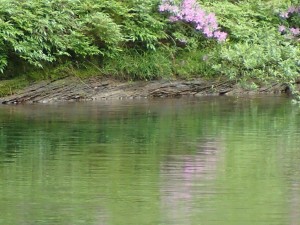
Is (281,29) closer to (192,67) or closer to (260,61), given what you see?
(192,67)

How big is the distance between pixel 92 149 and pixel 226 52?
880 centimetres

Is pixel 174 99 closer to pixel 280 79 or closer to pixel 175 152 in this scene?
pixel 280 79

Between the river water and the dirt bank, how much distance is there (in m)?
2.05

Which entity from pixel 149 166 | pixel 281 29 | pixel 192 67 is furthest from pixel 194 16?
pixel 149 166

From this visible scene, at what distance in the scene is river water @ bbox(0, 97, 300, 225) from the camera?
329 inches

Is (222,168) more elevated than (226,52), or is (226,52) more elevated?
(226,52)

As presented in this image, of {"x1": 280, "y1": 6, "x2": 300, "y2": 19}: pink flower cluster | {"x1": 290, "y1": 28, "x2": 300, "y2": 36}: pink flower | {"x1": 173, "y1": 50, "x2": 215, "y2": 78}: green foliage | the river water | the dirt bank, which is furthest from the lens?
{"x1": 280, "y1": 6, "x2": 300, "y2": 19}: pink flower cluster

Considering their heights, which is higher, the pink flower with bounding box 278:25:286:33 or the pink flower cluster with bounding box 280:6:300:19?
the pink flower cluster with bounding box 280:6:300:19

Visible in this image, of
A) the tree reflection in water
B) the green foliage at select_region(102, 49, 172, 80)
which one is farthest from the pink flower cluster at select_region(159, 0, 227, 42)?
the tree reflection in water

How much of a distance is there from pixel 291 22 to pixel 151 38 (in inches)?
168

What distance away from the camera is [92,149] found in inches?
494

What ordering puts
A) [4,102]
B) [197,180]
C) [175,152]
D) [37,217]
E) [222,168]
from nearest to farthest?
1. [37,217]
2. [197,180]
3. [222,168]
4. [175,152]
5. [4,102]

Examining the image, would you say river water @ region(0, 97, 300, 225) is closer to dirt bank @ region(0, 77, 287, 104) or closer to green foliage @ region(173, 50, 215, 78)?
dirt bank @ region(0, 77, 287, 104)

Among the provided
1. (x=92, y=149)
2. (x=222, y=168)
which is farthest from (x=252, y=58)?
(x=222, y=168)
